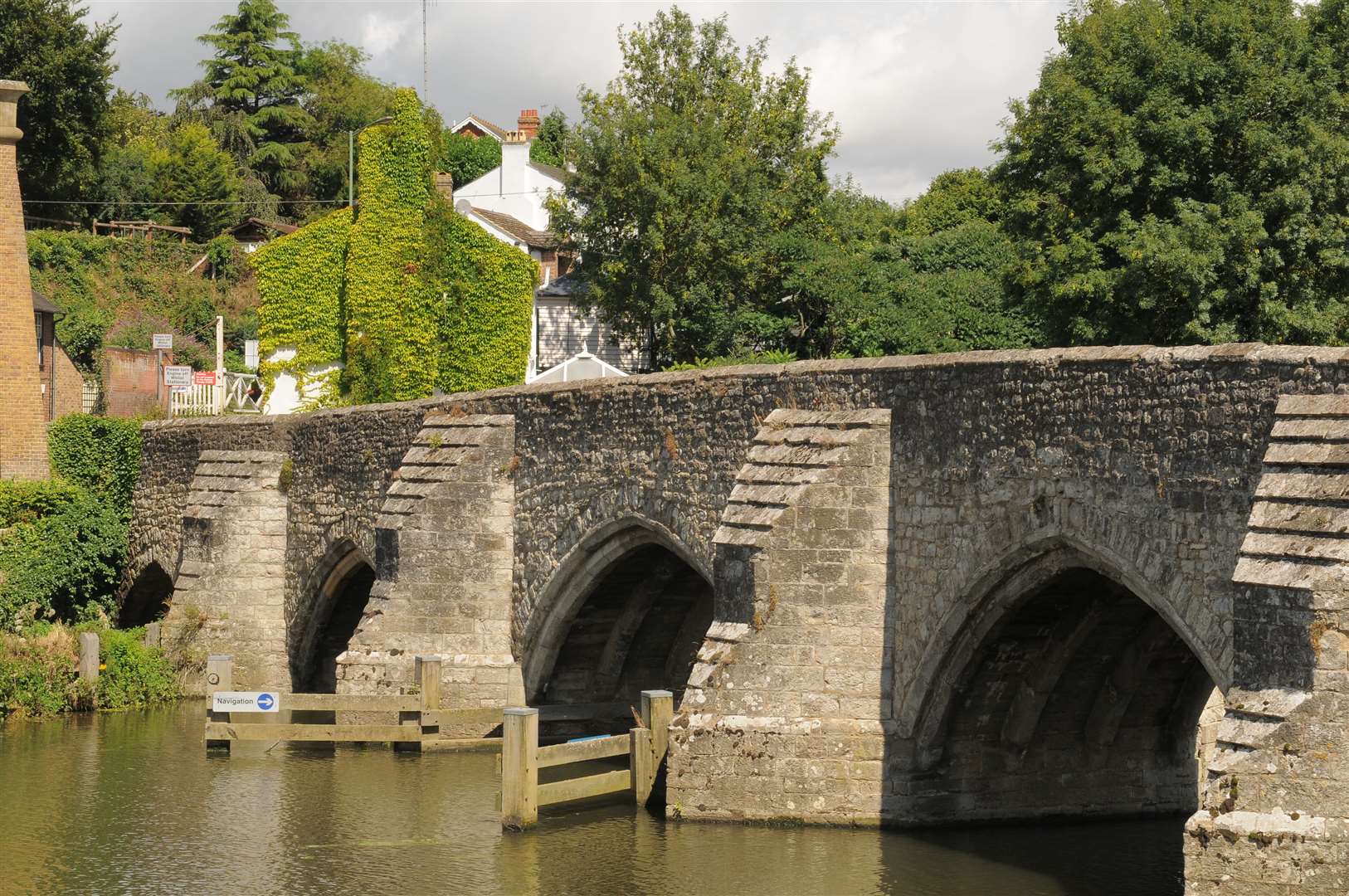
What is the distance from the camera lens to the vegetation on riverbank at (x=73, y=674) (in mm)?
21562

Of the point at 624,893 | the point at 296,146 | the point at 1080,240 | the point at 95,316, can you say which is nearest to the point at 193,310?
the point at 95,316

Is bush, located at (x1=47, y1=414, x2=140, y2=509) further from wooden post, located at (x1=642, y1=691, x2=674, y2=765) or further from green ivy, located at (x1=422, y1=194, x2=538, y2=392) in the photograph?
wooden post, located at (x1=642, y1=691, x2=674, y2=765)

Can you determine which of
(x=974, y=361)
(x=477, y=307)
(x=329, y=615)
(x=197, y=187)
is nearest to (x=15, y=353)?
(x=329, y=615)

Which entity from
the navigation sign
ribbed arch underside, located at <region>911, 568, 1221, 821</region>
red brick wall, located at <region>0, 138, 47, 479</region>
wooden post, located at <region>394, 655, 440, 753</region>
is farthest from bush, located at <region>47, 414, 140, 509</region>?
ribbed arch underside, located at <region>911, 568, 1221, 821</region>

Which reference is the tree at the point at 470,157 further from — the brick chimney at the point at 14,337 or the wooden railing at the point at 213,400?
the brick chimney at the point at 14,337

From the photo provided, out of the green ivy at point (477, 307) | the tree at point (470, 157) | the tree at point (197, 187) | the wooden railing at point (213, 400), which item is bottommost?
the wooden railing at point (213, 400)

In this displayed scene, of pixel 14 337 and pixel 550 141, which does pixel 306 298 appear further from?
pixel 550 141

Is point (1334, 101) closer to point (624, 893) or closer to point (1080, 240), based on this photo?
point (1080, 240)

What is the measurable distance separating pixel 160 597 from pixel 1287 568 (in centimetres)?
2232

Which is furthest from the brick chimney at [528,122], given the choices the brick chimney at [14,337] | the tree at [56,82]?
the brick chimney at [14,337]

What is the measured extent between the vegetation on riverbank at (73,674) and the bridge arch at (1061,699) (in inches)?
492

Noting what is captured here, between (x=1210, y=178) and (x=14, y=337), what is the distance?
19106 millimetres

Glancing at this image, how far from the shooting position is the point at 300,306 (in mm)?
33875

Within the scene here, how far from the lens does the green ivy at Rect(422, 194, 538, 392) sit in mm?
33062
